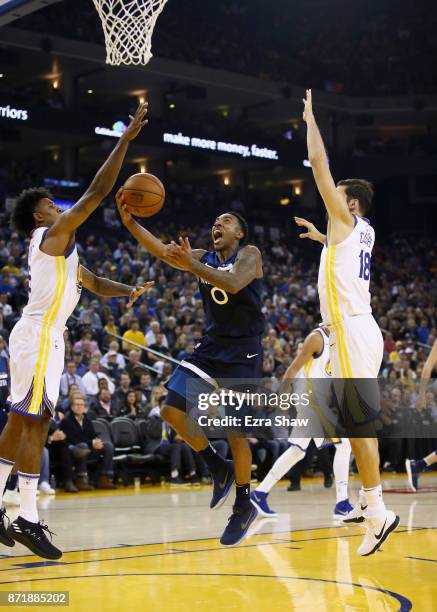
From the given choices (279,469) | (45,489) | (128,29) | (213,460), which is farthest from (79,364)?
(213,460)

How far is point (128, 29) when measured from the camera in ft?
25.6

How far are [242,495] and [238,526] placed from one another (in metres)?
0.23

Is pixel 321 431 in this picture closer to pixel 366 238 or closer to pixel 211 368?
pixel 211 368

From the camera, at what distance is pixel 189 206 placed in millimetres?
27781

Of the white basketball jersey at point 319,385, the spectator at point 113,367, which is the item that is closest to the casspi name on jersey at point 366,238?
the white basketball jersey at point 319,385

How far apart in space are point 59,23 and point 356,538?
22450 mm

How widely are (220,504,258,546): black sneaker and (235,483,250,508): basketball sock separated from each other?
0.03 m

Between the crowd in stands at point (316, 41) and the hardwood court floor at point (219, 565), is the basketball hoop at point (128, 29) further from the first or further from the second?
the crowd in stands at point (316, 41)

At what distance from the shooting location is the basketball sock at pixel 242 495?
5873mm

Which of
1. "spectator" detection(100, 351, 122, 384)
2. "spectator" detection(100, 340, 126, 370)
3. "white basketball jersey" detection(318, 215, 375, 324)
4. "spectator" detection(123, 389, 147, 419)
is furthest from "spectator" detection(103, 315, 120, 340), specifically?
"white basketball jersey" detection(318, 215, 375, 324)

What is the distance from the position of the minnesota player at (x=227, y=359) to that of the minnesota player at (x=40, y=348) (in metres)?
0.59

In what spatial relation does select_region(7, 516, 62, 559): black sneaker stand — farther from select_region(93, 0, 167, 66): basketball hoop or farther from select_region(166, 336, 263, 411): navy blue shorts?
select_region(93, 0, 167, 66): basketball hoop

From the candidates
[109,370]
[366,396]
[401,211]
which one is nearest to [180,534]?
[366,396]

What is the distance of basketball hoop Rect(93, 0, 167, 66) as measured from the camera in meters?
7.40
